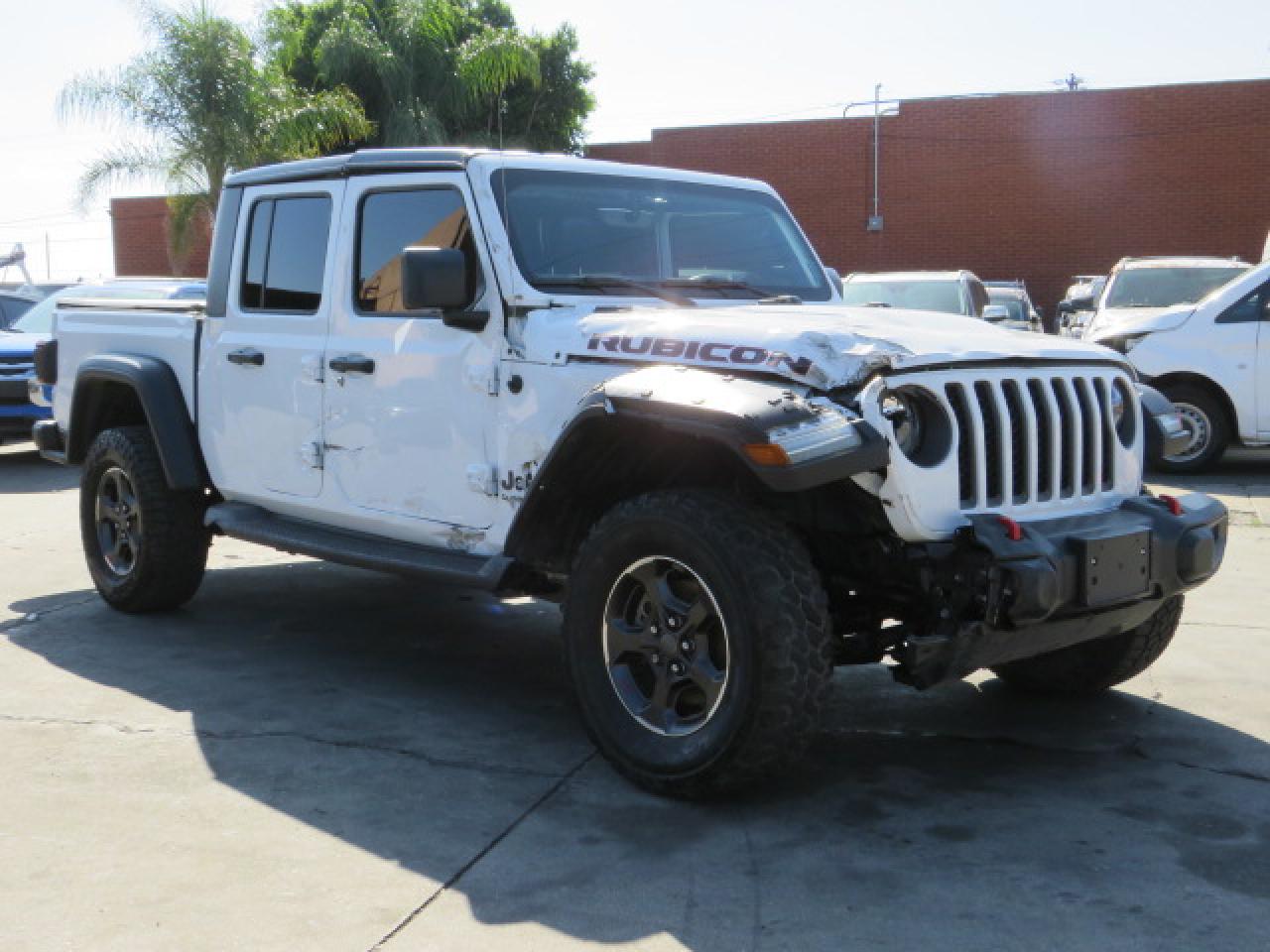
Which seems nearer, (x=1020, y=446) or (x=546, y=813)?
(x=546, y=813)

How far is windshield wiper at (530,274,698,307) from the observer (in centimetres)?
492

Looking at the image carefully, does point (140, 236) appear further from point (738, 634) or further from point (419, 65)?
point (738, 634)

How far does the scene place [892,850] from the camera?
380 cm

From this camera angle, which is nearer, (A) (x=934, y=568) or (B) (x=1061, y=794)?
(A) (x=934, y=568)

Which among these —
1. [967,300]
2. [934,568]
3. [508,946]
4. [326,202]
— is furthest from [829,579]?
[967,300]

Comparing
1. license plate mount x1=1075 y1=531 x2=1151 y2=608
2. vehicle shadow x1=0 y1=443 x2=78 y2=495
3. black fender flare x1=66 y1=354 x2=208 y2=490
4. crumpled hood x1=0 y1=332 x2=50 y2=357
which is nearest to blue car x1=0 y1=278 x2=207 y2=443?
crumpled hood x1=0 y1=332 x2=50 y2=357

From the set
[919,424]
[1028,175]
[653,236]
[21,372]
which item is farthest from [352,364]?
[1028,175]

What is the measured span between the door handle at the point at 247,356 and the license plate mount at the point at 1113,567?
10.9ft

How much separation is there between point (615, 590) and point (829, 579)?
2.26ft

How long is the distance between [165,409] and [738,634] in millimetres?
3390

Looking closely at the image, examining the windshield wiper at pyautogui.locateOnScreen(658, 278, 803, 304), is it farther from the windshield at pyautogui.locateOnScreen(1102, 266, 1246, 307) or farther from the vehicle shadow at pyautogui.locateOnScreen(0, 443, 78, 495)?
the windshield at pyautogui.locateOnScreen(1102, 266, 1246, 307)

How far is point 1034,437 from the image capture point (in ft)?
13.7

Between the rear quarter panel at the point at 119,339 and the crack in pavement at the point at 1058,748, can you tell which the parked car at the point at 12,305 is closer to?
the rear quarter panel at the point at 119,339

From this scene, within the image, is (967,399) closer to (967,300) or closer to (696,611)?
(696,611)
